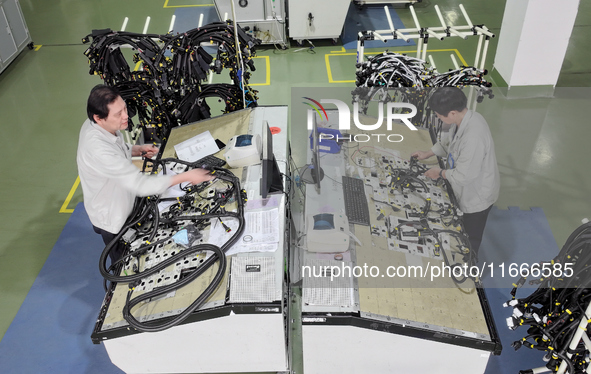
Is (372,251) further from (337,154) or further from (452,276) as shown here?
(337,154)

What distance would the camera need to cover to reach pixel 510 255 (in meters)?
4.47

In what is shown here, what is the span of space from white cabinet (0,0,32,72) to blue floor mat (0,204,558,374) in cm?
418

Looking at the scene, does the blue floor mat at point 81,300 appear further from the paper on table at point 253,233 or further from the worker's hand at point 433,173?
the paper on table at point 253,233

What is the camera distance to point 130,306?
298 centimetres

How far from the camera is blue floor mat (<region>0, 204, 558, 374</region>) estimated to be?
3.70 meters

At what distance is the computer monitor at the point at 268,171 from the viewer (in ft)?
11.5

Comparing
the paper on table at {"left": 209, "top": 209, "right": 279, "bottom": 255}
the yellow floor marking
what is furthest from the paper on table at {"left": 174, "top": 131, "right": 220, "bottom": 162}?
the yellow floor marking

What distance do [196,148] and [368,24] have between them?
5737mm

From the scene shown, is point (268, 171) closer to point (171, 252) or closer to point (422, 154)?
point (171, 252)

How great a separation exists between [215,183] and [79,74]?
507 cm

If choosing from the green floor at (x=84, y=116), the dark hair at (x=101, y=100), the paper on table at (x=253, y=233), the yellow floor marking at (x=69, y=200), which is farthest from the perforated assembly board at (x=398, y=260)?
the yellow floor marking at (x=69, y=200)

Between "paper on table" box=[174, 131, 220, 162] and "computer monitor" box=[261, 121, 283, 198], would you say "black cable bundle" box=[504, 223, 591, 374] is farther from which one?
"paper on table" box=[174, 131, 220, 162]

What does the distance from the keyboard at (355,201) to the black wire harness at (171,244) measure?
82 cm

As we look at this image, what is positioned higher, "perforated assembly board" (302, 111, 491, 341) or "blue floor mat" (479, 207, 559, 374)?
"perforated assembly board" (302, 111, 491, 341)
